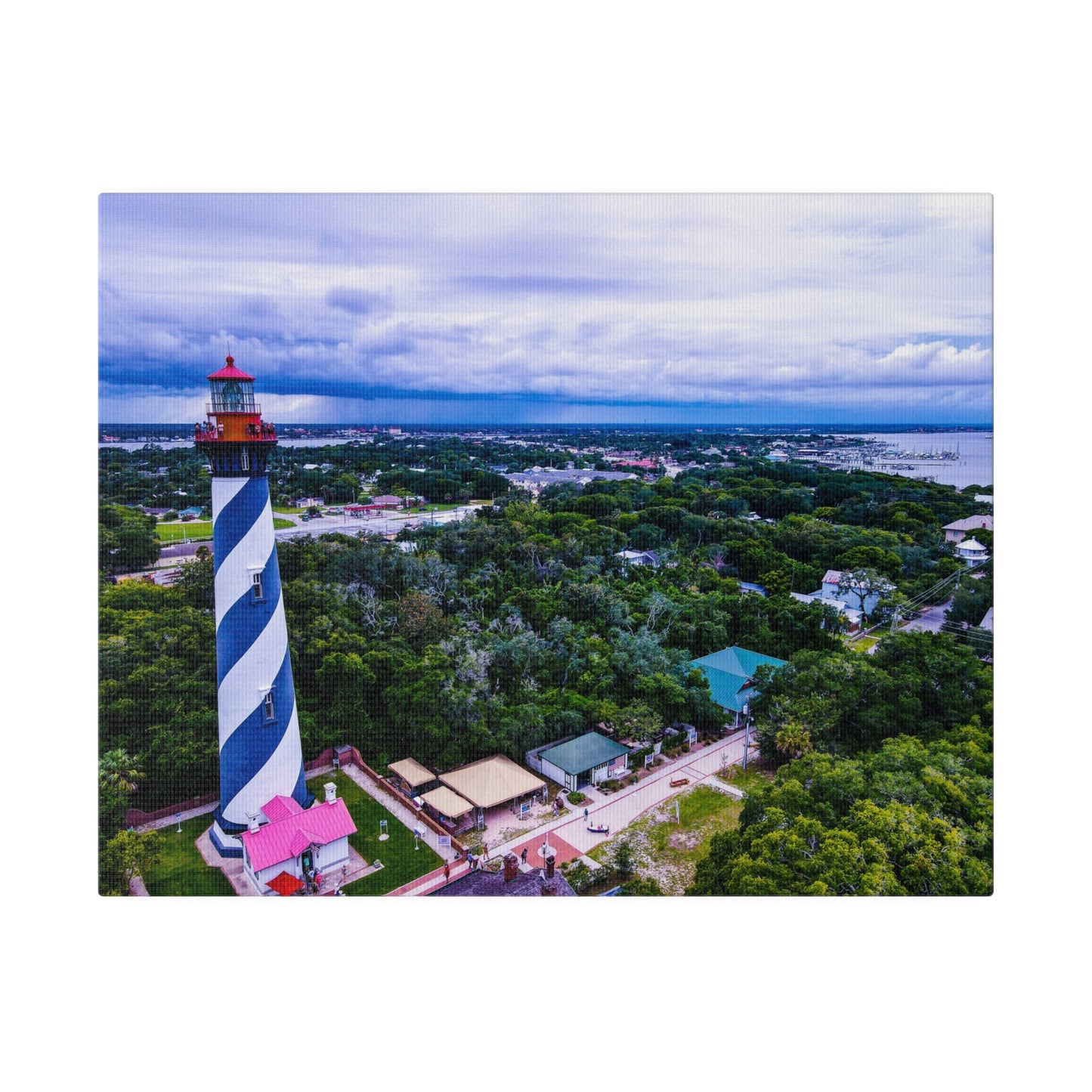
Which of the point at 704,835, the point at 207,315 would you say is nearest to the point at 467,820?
the point at 704,835

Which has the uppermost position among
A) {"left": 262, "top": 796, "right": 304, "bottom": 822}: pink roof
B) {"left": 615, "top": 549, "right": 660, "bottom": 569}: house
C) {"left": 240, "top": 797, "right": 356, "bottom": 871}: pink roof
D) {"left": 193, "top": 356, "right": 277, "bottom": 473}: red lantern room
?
{"left": 193, "top": 356, "right": 277, "bottom": 473}: red lantern room

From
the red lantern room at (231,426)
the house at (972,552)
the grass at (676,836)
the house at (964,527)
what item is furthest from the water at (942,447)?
the grass at (676,836)

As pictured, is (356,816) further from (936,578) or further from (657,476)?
(936,578)

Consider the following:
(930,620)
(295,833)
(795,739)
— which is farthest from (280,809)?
(930,620)

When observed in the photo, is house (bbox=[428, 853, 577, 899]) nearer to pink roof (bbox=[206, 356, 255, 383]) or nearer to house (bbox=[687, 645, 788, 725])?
house (bbox=[687, 645, 788, 725])

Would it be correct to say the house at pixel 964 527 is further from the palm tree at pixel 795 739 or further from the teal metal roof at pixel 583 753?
the teal metal roof at pixel 583 753

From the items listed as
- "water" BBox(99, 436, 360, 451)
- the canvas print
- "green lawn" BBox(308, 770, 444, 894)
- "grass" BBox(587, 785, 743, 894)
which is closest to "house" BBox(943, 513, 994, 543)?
the canvas print
